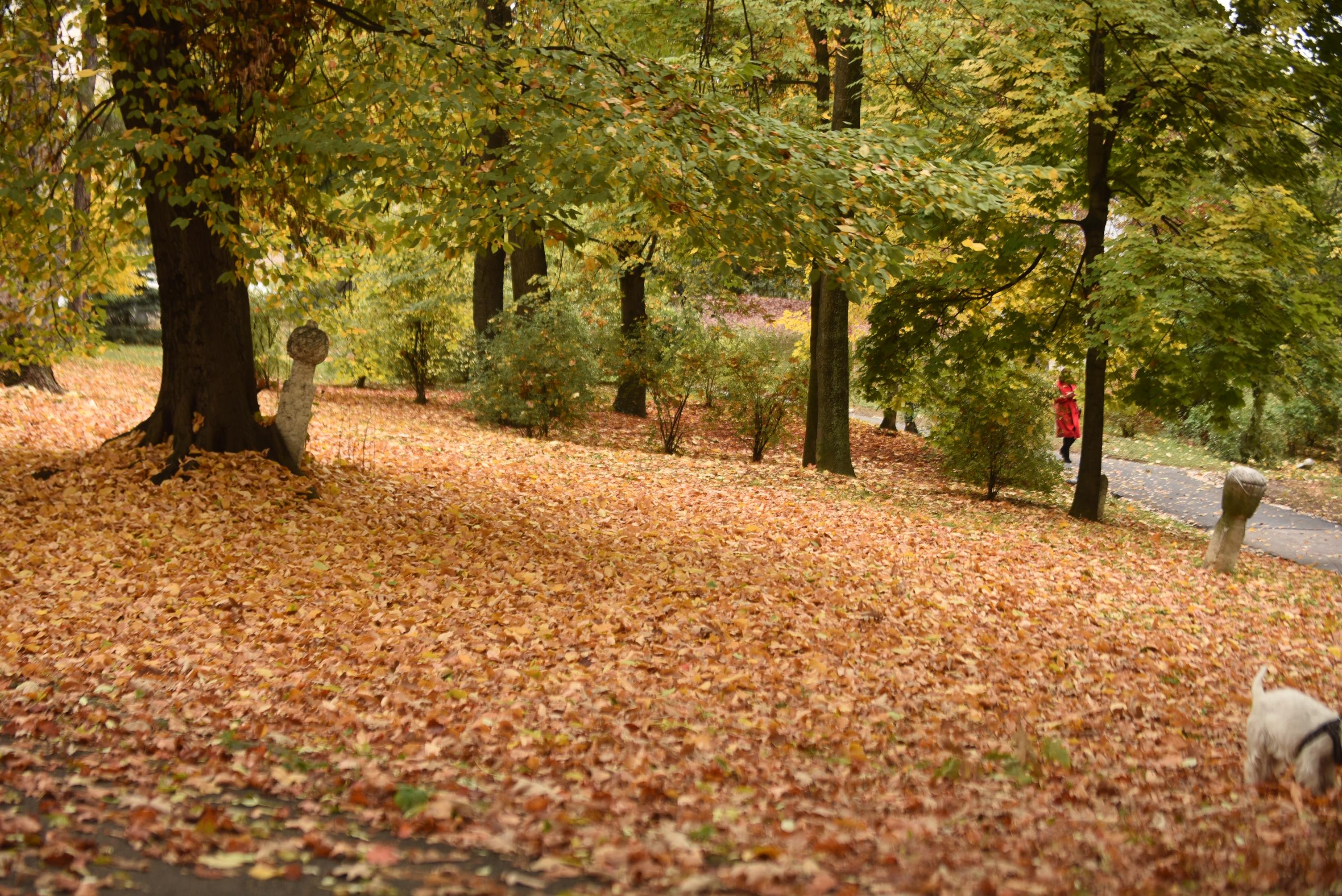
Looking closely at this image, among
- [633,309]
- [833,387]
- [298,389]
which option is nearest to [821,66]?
[833,387]

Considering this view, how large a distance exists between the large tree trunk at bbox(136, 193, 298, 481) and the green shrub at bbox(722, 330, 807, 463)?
7534 mm

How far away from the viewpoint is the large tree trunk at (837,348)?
12531 mm

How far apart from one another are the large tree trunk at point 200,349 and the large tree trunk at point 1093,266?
8880mm

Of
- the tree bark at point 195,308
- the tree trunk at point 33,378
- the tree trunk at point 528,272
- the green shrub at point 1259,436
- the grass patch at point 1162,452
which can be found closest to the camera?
the tree bark at point 195,308

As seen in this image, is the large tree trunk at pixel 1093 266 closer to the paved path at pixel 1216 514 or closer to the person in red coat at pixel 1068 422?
the paved path at pixel 1216 514

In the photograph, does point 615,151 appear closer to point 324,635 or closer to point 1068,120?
point 324,635

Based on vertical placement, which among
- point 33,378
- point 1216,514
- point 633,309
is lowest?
point 1216,514

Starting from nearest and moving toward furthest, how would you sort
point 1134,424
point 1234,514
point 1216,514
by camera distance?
point 1234,514 < point 1216,514 < point 1134,424

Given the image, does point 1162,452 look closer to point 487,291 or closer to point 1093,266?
point 1093,266

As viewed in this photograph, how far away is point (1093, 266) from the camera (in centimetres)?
1094

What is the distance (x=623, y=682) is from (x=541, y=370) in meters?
8.86

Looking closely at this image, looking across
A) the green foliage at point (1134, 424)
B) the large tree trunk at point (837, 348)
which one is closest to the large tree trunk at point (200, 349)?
the large tree trunk at point (837, 348)

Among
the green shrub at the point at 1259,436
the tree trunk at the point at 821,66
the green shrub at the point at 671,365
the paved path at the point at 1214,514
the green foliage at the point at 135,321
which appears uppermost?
the tree trunk at the point at 821,66

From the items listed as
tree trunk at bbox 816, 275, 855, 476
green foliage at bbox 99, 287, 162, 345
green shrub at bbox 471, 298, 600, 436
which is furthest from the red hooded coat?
green foliage at bbox 99, 287, 162, 345
